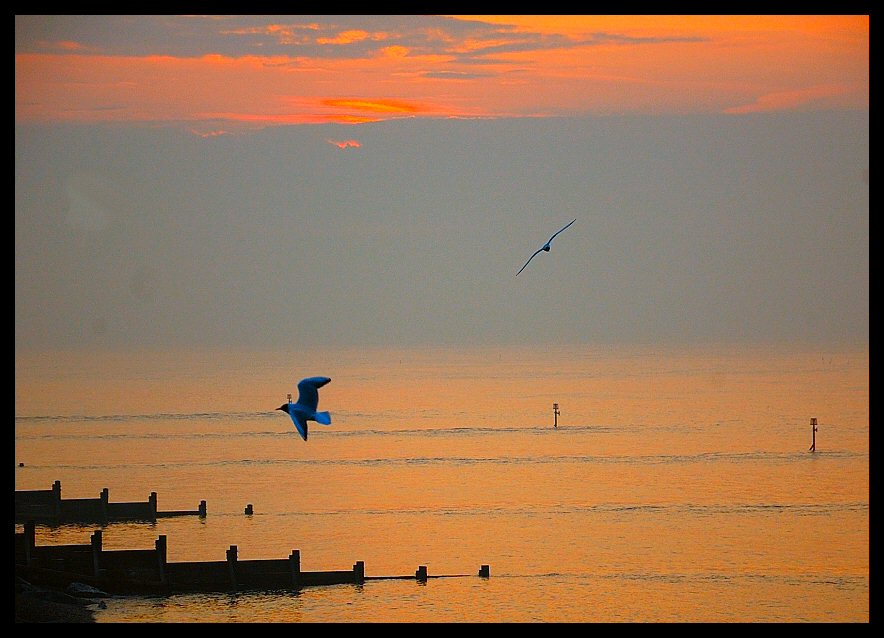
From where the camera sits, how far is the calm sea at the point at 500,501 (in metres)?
44.1

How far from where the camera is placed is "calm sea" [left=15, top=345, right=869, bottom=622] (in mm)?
44094

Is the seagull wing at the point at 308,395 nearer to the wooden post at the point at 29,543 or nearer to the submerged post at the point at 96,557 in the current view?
the submerged post at the point at 96,557

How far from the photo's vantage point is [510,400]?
158750 mm

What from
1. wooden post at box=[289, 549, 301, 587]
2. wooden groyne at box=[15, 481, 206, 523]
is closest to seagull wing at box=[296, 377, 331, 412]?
wooden post at box=[289, 549, 301, 587]

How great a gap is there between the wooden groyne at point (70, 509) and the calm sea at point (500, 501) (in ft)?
2.71

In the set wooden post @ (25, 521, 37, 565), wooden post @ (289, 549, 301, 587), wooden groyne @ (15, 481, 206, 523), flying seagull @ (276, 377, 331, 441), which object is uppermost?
flying seagull @ (276, 377, 331, 441)

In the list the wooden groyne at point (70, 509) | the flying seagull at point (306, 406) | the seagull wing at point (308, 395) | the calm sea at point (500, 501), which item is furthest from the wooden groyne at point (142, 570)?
the seagull wing at point (308, 395)

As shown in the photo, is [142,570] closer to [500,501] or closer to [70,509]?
[70,509]

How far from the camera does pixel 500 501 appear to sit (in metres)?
70.1

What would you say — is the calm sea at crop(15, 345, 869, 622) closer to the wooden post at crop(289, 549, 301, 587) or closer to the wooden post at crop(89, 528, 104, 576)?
the wooden post at crop(289, 549, 301, 587)

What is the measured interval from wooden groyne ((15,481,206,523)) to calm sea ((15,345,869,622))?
2.71ft

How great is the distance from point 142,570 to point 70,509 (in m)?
15.1
